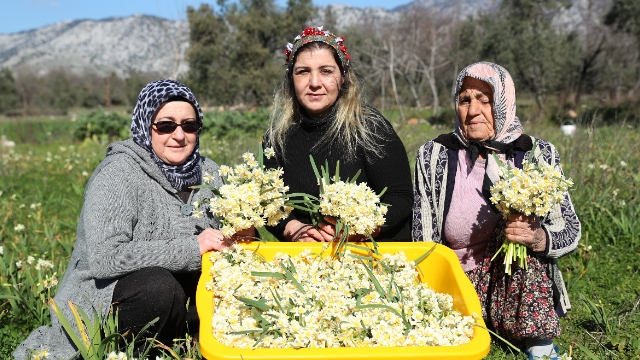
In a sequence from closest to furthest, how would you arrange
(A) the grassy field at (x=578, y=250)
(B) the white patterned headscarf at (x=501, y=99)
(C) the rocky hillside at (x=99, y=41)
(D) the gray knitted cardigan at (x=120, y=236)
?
(D) the gray knitted cardigan at (x=120, y=236)
(B) the white patterned headscarf at (x=501, y=99)
(A) the grassy field at (x=578, y=250)
(C) the rocky hillside at (x=99, y=41)

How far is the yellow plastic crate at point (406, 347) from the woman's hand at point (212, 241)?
0.06 m

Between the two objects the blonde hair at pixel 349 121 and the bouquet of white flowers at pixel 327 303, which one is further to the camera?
the blonde hair at pixel 349 121

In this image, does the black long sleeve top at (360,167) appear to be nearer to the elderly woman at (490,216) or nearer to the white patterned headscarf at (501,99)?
the elderly woman at (490,216)

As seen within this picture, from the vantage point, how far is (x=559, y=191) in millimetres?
2141

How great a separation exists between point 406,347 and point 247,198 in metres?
0.93

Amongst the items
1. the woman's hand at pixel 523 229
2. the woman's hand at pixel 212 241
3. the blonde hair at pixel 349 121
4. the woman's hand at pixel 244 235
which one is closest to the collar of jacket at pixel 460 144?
the blonde hair at pixel 349 121

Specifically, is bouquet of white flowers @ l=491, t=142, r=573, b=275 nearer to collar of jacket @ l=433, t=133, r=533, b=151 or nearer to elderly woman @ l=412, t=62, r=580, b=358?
elderly woman @ l=412, t=62, r=580, b=358

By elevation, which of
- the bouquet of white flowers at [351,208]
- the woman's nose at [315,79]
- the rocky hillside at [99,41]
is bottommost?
the bouquet of white flowers at [351,208]

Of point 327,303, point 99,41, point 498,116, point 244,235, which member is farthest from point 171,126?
point 99,41

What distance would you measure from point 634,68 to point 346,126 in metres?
29.6

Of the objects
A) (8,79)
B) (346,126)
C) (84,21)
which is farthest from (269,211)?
(84,21)

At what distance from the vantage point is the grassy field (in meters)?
2.80

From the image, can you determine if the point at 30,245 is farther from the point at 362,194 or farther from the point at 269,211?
the point at 362,194

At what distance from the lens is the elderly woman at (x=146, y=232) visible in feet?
7.60
